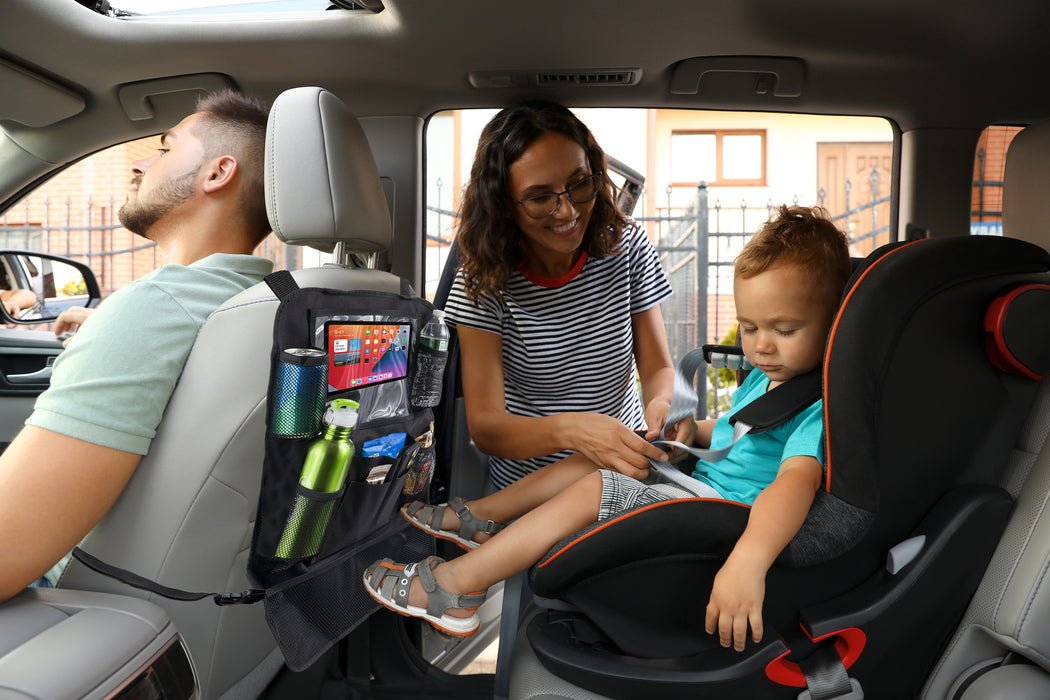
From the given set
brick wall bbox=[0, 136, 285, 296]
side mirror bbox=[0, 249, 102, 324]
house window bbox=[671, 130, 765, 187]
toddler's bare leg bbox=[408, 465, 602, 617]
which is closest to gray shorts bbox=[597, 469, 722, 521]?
toddler's bare leg bbox=[408, 465, 602, 617]

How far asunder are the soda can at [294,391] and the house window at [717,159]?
838 centimetres

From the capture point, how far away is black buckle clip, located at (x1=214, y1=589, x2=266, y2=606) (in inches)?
48.4

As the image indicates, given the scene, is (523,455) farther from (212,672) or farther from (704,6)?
(704,6)

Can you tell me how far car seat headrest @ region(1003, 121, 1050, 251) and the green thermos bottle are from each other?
132 centimetres

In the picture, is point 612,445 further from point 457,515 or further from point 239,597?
point 239,597

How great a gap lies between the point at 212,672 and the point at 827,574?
1028 millimetres

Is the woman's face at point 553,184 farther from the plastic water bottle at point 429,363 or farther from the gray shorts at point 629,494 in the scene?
the gray shorts at point 629,494

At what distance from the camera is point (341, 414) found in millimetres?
1261

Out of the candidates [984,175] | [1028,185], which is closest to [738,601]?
[1028,185]

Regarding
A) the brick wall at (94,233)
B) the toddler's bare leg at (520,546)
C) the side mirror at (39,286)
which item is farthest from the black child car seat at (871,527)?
the brick wall at (94,233)

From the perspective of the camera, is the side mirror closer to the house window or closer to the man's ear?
the man's ear

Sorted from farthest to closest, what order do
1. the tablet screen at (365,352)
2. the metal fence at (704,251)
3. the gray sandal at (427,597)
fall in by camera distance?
the metal fence at (704,251)
the gray sandal at (427,597)
the tablet screen at (365,352)

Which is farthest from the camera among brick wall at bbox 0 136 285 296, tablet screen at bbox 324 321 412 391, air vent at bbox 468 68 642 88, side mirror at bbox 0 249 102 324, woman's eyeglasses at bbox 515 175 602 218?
brick wall at bbox 0 136 285 296

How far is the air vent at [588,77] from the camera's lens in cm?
213
